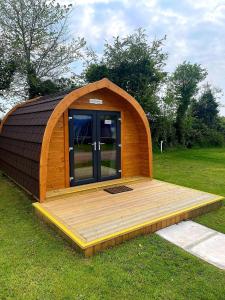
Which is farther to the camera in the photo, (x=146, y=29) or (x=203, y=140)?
(x=203, y=140)

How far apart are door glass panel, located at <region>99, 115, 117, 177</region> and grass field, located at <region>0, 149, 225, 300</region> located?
2.56 metres

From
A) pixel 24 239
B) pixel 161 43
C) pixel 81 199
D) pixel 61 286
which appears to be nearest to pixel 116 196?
pixel 81 199

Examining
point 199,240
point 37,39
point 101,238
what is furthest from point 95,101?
point 37,39

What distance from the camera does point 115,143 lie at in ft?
21.4

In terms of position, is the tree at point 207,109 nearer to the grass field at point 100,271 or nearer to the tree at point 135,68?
the tree at point 135,68

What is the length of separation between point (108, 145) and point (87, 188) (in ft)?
4.36

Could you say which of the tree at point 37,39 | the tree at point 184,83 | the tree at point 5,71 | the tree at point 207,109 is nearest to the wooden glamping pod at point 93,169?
the tree at point 5,71

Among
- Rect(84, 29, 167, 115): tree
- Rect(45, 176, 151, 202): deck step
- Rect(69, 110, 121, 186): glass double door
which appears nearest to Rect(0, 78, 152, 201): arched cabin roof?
Rect(45, 176, 151, 202): deck step

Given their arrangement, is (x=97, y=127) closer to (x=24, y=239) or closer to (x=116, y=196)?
(x=116, y=196)

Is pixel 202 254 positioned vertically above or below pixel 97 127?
below

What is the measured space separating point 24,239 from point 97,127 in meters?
3.18

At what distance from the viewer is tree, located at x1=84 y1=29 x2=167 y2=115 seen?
44.8 feet

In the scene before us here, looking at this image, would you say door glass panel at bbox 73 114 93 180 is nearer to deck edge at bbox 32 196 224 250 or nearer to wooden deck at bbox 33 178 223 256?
wooden deck at bbox 33 178 223 256

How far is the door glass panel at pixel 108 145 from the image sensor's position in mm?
6254
